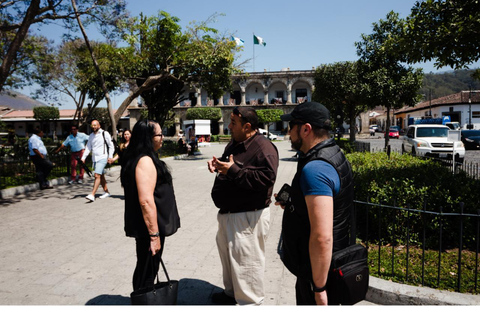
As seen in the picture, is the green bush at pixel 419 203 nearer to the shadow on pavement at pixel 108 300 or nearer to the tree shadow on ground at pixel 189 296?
the tree shadow on ground at pixel 189 296

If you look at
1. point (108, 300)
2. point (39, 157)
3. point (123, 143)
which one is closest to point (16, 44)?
point (39, 157)

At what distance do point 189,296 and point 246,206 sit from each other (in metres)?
1.26

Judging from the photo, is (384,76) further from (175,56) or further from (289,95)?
(289,95)

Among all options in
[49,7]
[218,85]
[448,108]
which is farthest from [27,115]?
[448,108]

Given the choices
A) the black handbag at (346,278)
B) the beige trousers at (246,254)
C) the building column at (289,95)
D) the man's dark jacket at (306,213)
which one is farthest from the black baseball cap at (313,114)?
the building column at (289,95)

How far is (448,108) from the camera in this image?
49.2 m

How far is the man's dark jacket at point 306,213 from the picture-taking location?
1.97 meters

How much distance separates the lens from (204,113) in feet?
163

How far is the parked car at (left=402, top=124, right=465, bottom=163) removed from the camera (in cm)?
1507

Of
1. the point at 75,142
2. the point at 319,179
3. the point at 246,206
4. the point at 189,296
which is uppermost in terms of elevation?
the point at 75,142

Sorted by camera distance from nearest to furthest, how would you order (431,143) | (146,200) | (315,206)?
(315,206) → (146,200) → (431,143)

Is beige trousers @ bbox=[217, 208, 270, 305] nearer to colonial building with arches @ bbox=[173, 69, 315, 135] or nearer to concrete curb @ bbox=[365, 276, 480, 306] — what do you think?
concrete curb @ bbox=[365, 276, 480, 306]

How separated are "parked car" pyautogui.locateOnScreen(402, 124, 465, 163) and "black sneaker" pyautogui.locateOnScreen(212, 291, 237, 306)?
1378 centimetres

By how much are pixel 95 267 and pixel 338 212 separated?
335 cm
